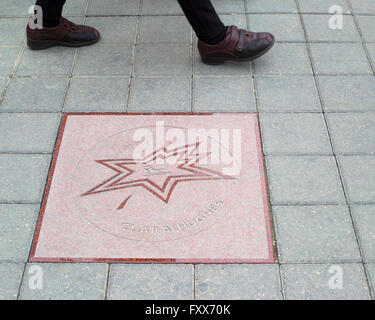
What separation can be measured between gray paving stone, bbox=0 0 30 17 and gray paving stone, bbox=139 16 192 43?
38.4 inches

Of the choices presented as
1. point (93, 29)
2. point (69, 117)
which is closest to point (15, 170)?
point (69, 117)

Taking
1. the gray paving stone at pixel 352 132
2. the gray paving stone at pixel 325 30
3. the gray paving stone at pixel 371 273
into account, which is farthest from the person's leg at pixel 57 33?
the gray paving stone at pixel 371 273

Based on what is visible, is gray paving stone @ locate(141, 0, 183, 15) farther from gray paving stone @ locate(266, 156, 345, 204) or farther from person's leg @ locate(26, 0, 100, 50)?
gray paving stone @ locate(266, 156, 345, 204)

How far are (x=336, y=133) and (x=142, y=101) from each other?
123 cm

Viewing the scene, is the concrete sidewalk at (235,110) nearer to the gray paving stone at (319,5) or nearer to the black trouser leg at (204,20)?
the gray paving stone at (319,5)

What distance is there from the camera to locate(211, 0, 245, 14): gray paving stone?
159 inches

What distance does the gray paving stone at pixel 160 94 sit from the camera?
319cm

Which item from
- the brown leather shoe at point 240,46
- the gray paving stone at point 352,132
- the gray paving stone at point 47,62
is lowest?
the gray paving stone at point 352,132

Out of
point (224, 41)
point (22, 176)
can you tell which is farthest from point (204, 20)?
point (22, 176)

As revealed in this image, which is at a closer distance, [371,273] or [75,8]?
[371,273]

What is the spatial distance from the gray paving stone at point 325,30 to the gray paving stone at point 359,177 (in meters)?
1.27

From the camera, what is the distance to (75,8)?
4078 mm

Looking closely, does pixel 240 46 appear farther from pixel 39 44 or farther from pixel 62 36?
pixel 39 44

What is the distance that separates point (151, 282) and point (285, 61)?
77.6 inches
